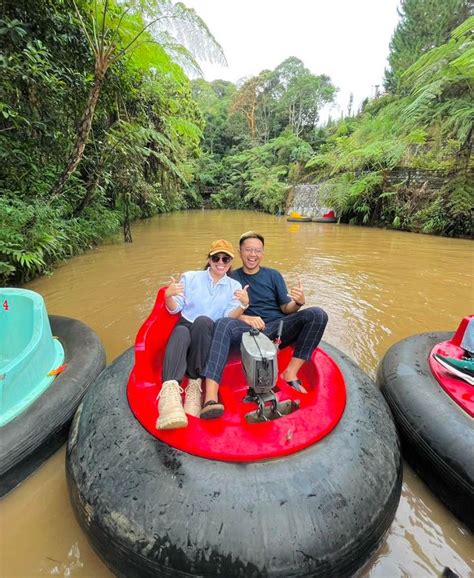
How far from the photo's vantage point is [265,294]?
95.2 inches

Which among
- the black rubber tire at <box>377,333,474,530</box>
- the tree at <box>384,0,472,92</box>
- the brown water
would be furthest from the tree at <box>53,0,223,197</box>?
the tree at <box>384,0,472,92</box>

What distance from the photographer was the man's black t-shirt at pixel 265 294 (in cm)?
240

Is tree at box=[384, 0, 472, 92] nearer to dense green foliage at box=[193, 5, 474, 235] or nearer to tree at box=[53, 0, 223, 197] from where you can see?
dense green foliage at box=[193, 5, 474, 235]

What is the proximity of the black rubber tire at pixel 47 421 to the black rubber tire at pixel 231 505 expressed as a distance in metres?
0.33

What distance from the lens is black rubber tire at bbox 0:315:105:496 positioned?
5.29 ft

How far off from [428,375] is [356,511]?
1.09 meters

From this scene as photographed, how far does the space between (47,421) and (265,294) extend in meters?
1.60

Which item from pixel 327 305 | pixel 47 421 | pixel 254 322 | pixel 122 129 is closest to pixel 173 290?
pixel 254 322

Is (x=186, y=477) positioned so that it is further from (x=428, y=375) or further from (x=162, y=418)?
(x=428, y=375)

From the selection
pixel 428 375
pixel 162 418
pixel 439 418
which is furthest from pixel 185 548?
pixel 428 375

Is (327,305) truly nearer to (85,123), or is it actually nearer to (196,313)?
(196,313)

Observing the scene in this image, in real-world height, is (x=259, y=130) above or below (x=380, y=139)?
above

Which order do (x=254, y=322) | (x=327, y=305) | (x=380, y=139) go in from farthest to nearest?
(x=380, y=139)
(x=327, y=305)
(x=254, y=322)

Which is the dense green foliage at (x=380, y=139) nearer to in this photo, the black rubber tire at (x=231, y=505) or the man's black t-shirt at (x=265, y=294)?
the man's black t-shirt at (x=265, y=294)
